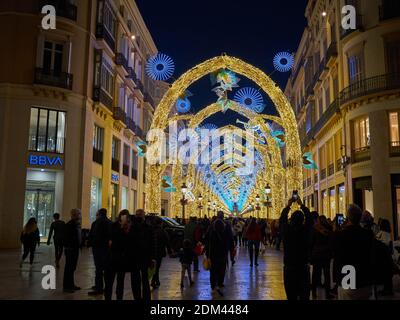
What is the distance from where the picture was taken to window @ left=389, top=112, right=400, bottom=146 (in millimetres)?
24344

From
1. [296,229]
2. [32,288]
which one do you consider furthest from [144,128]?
[296,229]

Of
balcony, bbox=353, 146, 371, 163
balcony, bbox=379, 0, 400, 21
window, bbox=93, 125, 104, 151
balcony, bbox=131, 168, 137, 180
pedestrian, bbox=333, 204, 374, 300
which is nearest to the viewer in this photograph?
pedestrian, bbox=333, 204, 374, 300

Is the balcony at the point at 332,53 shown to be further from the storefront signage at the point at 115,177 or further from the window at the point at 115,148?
the storefront signage at the point at 115,177

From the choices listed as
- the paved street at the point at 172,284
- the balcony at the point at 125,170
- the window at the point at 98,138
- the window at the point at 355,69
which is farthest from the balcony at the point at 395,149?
the balcony at the point at 125,170

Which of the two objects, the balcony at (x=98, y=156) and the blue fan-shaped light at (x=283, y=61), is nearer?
the blue fan-shaped light at (x=283, y=61)

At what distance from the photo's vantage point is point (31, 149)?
25.5 meters

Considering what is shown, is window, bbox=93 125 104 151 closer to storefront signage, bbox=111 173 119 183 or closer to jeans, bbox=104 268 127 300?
storefront signage, bbox=111 173 119 183

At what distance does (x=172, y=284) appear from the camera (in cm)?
1218

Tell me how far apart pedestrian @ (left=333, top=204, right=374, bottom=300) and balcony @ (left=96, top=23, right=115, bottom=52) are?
26.5 meters

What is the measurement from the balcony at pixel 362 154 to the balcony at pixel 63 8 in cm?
1884

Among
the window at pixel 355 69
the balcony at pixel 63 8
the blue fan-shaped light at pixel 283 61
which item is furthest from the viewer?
the window at pixel 355 69

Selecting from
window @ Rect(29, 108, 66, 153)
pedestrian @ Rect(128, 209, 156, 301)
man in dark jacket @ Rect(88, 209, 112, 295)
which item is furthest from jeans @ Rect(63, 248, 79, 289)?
window @ Rect(29, 108, 66, 153)

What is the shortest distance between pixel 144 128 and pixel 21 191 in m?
21.6

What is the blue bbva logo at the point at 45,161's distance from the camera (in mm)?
25203
